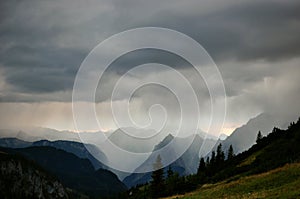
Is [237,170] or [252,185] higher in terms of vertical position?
[237,170]

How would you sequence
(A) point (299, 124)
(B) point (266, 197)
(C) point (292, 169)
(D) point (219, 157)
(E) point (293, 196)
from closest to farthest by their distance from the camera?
1. (E) point (293, 196)
2. (B) point (266, 197)
3. (C) point (292, 169)
4. (A) point (299, 124)
5. (D) point (219, 157)

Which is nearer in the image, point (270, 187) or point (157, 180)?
point (270, 187)

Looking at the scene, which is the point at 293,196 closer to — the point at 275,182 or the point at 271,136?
the point at 275,182

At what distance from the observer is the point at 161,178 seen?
90250mm

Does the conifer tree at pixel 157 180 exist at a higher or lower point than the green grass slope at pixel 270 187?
higher

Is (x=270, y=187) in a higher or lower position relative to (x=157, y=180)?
lower

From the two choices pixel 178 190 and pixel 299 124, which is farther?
pixel 299 124

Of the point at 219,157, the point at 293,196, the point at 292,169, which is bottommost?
the point at 293,196

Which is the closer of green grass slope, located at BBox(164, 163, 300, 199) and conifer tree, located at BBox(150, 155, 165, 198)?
green grass slope, located at BBox(164, 163, 300, 199)

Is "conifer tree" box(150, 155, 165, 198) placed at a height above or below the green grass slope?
above

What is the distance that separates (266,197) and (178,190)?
46.2 metres

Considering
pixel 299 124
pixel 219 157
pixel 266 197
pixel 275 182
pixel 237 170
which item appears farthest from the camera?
pixel 219 157

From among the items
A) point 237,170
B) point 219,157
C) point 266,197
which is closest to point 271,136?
point 219,157

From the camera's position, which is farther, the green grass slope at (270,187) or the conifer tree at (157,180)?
the conifer tree at (157,180)
